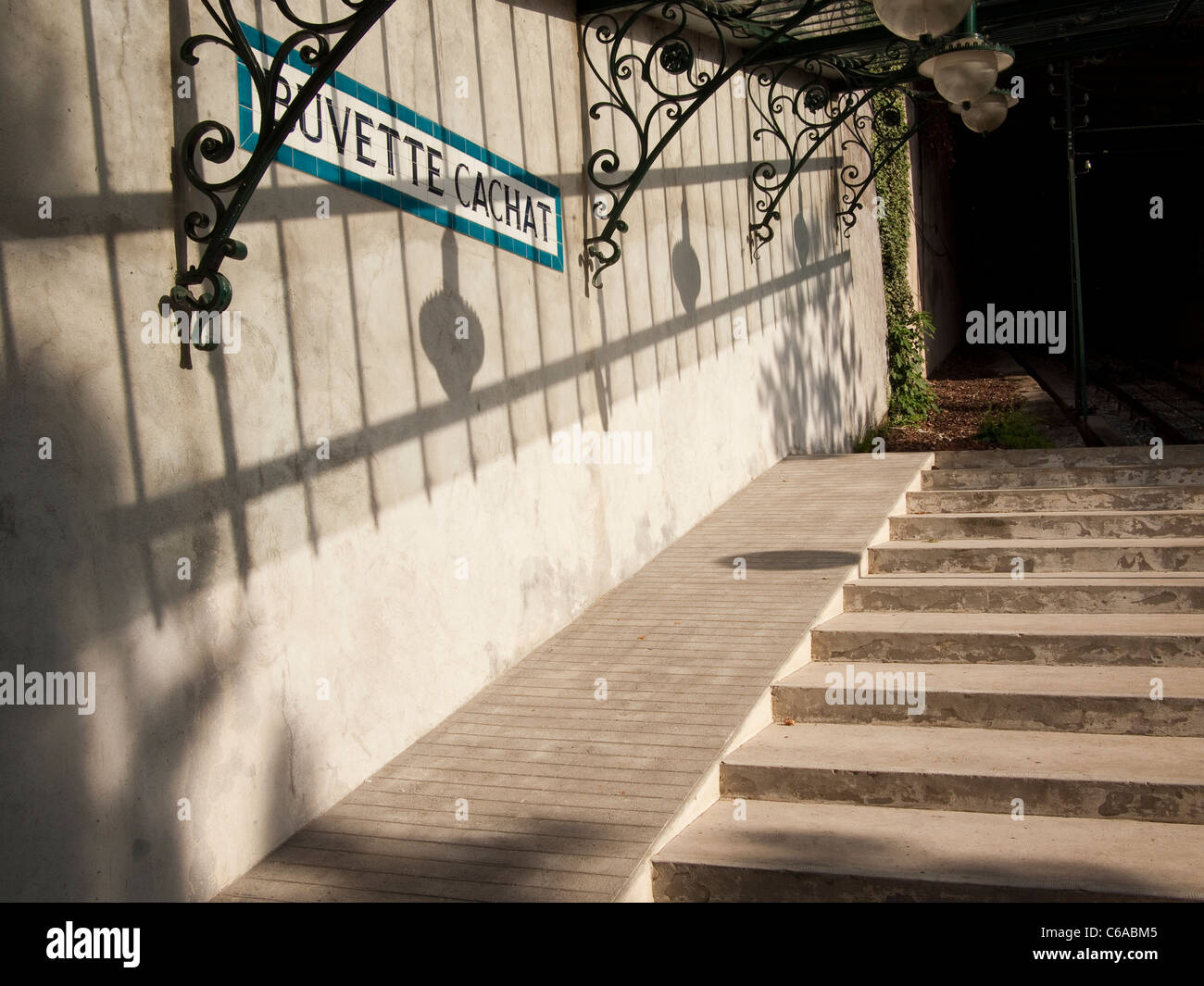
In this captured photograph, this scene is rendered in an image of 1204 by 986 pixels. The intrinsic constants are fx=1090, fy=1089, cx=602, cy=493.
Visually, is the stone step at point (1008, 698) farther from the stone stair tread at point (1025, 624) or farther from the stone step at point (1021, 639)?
the stone stair tread at point (1025, 624)

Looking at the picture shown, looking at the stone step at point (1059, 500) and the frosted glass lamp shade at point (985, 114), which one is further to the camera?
the frosted glass lamp shade at point (985, 114)

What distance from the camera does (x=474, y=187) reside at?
16.0 ft

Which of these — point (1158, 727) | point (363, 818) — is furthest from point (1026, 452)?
point (363, 818)

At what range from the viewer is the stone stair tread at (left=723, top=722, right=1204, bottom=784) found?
12.3 ft

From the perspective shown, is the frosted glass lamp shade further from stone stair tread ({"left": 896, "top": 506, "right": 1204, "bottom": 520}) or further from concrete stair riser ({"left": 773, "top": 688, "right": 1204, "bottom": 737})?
concrete stair riser ({"left": 773, "top": 688, "right": 1204, "bottom": 737})

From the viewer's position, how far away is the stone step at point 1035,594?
5.16m

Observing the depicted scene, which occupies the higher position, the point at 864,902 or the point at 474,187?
the point at 474,187

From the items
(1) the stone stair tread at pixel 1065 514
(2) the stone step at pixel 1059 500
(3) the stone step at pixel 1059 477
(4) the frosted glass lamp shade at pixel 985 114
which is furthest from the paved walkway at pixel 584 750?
(4) the frosted glass lamp shade at pixel 985 114

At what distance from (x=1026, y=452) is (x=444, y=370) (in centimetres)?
495

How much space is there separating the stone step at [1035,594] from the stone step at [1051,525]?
1.83ft

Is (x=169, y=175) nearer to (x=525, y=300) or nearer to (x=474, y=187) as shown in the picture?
(x=474, y=187)
